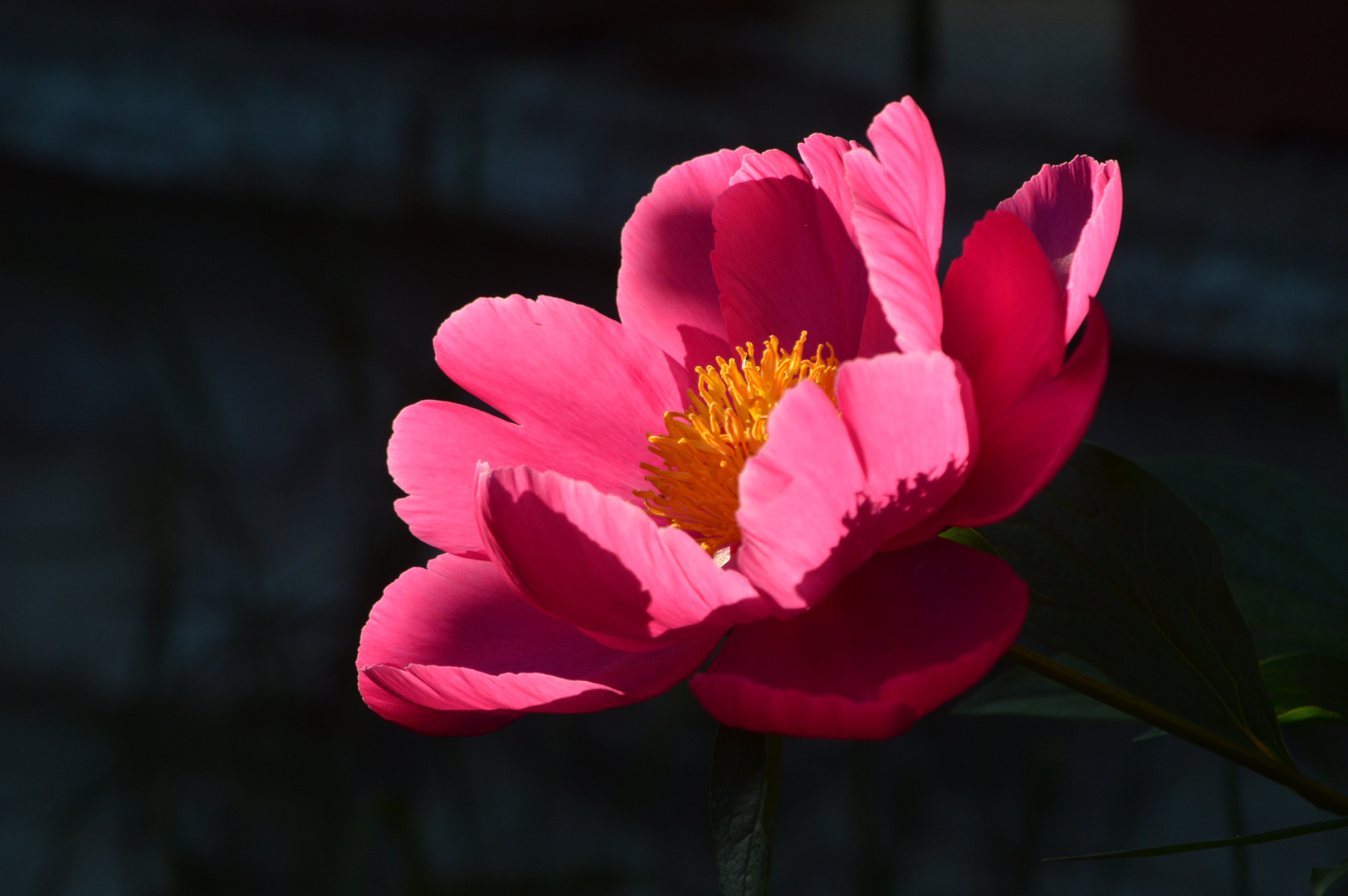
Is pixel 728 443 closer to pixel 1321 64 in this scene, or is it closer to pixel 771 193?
pixel 771 193

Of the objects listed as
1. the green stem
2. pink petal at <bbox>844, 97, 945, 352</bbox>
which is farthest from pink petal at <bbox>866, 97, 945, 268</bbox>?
the green stem

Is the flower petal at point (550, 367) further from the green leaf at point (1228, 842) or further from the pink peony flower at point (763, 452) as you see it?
the green leaf at point (1228, 842)

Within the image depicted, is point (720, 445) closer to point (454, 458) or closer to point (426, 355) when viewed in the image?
point (454, 458)

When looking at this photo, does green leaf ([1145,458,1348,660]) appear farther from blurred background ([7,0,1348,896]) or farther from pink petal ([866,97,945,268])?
blurred background ([7,0,1348,896])

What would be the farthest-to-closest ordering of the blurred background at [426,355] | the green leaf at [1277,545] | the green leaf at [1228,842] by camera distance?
1. the blurred background at [426,355]
2. the green leaf at [1277,545]
3. the green leaf at [1228,842]

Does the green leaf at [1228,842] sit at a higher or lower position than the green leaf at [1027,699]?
higher

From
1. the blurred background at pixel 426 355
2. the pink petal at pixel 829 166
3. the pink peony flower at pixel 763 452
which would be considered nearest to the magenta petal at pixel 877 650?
the pink peony flower at pixel 763 452
